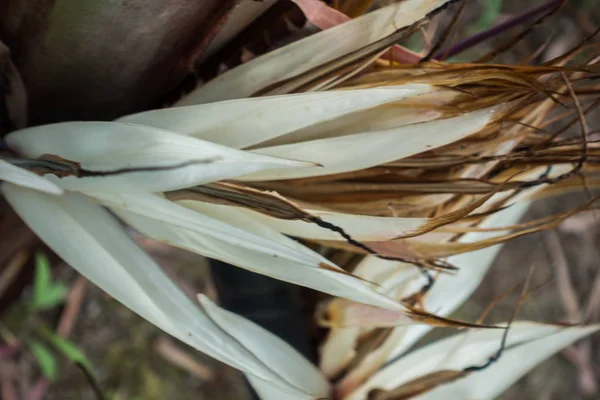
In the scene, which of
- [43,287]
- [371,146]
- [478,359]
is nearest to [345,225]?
[371,146]

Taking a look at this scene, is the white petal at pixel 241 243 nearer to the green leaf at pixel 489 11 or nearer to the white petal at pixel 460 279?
the white petal at pixel 460 279

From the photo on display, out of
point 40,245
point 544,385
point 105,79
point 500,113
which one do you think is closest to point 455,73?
point 500,113

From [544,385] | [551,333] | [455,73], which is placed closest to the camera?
[455,73]

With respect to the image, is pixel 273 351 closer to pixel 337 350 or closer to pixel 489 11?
pixel 337 350

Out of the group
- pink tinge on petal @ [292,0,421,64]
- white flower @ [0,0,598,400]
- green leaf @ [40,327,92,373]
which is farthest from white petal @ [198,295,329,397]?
green leaf @ [40,327,92,373]

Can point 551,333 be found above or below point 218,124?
below

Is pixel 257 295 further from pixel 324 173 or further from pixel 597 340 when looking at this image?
pixel 597 340
